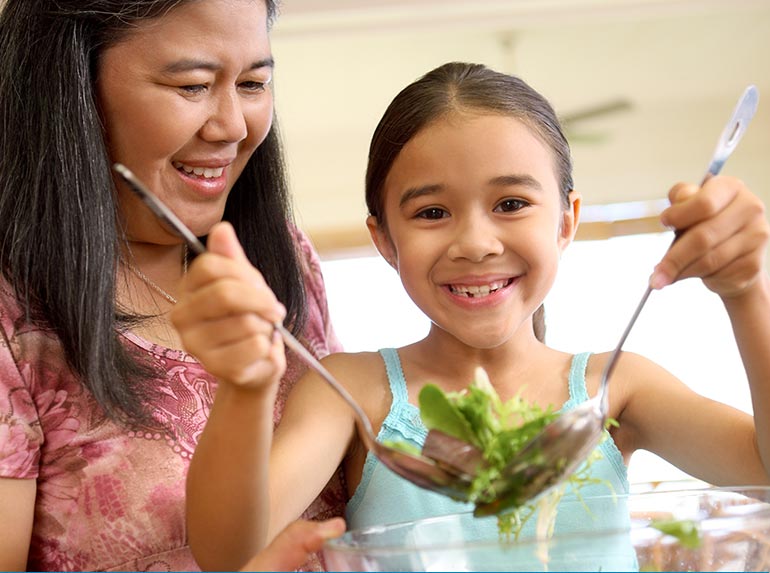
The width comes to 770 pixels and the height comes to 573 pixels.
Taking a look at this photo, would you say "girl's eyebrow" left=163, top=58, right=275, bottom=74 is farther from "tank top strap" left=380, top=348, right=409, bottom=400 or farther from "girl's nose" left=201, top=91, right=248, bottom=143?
"tank top strap" left=380, top=348, right=409, bottom=400

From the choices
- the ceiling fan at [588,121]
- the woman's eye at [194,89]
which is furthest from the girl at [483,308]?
the ceiling fan at [588,121]

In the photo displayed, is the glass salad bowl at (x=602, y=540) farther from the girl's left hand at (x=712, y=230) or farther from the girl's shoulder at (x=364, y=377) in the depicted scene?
the girl's shoulder at (x=364, y=377)

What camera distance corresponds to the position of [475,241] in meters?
1.25

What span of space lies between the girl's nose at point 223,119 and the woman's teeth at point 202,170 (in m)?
0.05

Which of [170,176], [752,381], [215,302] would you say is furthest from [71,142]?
[752,381]

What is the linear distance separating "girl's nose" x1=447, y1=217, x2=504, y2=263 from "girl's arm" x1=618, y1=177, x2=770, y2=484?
0.93ft

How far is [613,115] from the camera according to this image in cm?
665

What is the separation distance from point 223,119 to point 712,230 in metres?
0.67

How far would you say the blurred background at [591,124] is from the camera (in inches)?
221

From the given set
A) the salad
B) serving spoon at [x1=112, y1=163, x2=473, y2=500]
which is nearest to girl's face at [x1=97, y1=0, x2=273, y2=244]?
serving spoon at [x1=112, y1=163, x2=473, y2=500]

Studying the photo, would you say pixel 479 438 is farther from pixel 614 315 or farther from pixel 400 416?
pixel 614 315

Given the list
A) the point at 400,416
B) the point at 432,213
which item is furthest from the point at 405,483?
the point at 432,213

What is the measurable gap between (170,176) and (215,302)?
607 mm

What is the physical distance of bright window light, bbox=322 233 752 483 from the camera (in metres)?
6.58
